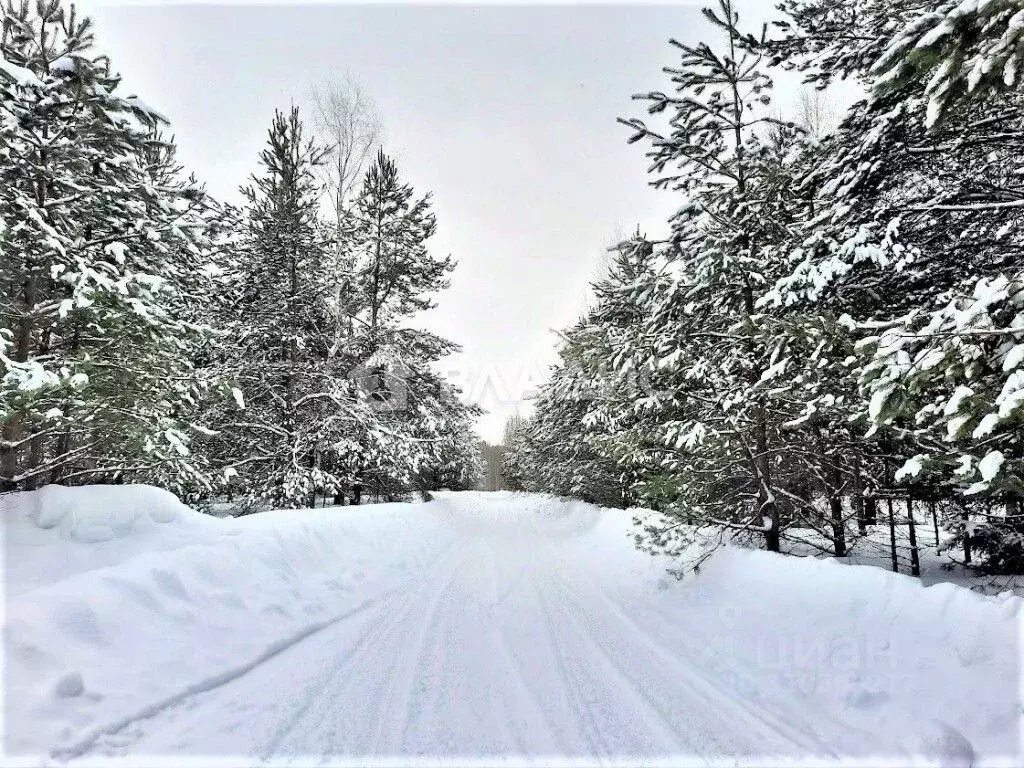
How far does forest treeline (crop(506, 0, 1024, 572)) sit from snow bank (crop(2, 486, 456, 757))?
18.3 feet

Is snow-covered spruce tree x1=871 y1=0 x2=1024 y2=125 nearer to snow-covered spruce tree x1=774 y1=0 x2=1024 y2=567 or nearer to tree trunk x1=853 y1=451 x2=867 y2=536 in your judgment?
snow-covered spruce tree x1=774 y1=0 x2=1024 y2=567

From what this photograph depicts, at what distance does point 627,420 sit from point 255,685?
37.7 ft

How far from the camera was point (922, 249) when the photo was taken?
5.77 meters

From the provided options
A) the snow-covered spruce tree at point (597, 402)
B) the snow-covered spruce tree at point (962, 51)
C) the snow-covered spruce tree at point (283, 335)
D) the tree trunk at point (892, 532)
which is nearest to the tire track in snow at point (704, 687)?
the snow-covered spruce tree at point (597, 402)

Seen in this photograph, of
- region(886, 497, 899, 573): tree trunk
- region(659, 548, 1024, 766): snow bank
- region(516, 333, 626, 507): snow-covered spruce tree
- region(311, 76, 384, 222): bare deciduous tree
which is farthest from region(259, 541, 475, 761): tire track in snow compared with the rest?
region(311, 76, 384, 222): bare deciduous tree

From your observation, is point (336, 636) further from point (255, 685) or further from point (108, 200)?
point (108, 200)

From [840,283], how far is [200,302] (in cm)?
1074

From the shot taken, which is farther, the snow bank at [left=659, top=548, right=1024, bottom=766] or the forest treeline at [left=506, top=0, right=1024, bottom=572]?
the forest treeline at [left=506, top=0, right=1024, bottom=572]

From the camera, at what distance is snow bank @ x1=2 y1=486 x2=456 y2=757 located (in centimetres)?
315

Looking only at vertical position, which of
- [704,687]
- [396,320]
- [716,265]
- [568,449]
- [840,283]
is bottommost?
[704,687]

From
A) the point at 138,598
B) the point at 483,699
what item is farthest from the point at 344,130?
the point at 483,699

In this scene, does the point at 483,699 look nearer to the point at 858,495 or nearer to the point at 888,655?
the point at 888,655

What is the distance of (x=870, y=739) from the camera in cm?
317

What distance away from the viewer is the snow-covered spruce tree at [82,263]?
6.32 m
